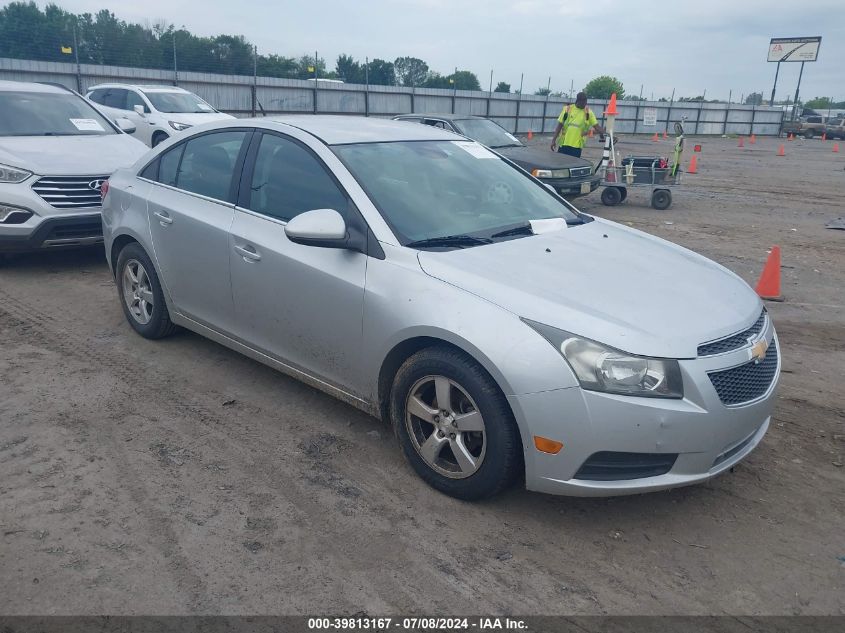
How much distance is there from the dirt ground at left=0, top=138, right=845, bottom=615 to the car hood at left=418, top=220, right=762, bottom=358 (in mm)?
905

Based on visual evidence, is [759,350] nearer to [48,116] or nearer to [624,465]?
[624,465]

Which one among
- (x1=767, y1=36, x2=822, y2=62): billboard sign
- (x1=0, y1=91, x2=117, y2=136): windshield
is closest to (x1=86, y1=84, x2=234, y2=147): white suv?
(x1=0, y1=91, x2=117, y2=136): windshield

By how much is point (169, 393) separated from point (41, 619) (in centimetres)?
209

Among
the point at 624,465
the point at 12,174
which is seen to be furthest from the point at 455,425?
the point at 12,174

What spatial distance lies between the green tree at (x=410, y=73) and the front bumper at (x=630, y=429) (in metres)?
31.4

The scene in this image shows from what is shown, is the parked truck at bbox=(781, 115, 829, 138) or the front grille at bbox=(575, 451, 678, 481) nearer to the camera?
the front grille at bbox=(575, 451, 678, 481)

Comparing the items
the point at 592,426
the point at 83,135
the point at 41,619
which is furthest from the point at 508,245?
the point at 83,135

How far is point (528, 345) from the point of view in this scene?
10.0ft

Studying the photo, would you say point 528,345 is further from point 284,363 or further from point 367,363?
point 284,363

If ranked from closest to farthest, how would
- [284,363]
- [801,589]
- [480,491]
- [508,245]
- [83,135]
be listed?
[801,589], [480,491], [508,245], [284,363], [83,135]

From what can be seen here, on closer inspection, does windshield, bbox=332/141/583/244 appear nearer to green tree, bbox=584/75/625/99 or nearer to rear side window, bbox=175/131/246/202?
rear side window, bbox=175/131/246/202

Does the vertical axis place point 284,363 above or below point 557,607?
above

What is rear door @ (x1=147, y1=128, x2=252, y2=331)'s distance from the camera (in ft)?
14.8

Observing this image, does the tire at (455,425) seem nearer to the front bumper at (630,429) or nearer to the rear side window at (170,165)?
the front bumper at (630,429)
